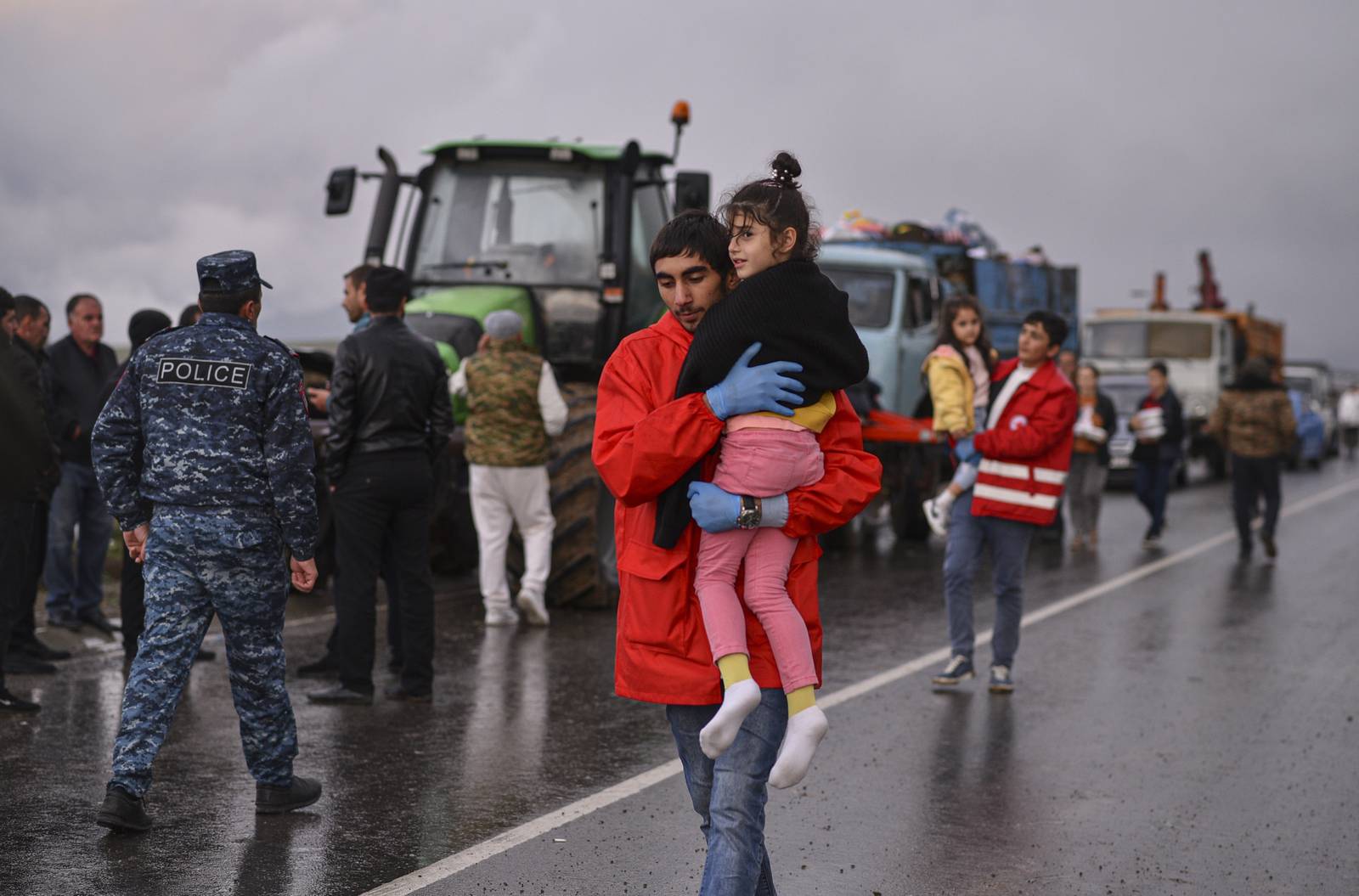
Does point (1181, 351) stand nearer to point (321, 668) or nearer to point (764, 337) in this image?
point (321, 668)

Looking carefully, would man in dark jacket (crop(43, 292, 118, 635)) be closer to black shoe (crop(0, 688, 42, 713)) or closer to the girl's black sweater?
black shoe (crop(0, 688, 42, 713))

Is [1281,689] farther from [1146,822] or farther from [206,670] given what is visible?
[206,670]

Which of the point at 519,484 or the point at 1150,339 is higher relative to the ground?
the point at 1150,339

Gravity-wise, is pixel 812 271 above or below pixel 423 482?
above

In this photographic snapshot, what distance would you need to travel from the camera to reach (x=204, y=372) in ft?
19.4

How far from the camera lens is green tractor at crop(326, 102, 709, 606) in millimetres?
12008

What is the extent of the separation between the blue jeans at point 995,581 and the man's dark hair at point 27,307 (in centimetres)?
517

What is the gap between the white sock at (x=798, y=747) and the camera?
158 inches

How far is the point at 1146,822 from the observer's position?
6.34m

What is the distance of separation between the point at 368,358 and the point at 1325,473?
29.1m

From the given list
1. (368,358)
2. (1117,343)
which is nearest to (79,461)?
(368,358)

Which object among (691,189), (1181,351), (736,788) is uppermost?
(691,189)

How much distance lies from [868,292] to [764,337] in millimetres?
14702

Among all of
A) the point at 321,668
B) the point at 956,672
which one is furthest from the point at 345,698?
the point at 956,672
